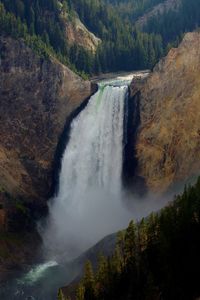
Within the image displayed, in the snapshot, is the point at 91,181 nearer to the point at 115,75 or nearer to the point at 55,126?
the point at 55,126

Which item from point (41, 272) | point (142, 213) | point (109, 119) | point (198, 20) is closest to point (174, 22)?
point (198, 20)

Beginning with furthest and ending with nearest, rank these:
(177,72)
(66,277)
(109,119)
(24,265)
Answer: (109,119)
(177,72)
(24,265)
(66,277)

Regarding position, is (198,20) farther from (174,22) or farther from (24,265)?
(24,265)

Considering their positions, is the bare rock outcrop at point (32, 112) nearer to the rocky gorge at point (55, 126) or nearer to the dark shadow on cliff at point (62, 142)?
the rocky gorge at point (55, 126)

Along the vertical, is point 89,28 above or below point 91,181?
above

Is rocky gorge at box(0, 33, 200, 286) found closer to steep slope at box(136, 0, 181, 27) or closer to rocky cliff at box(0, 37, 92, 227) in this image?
rocky cliff at box(0, 37, 92, 227)

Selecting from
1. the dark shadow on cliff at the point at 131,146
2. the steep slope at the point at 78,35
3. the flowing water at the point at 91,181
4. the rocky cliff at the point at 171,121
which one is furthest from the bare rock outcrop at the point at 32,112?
the steep slope at the point at 78,35

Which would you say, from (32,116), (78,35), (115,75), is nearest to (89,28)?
(78,35)
